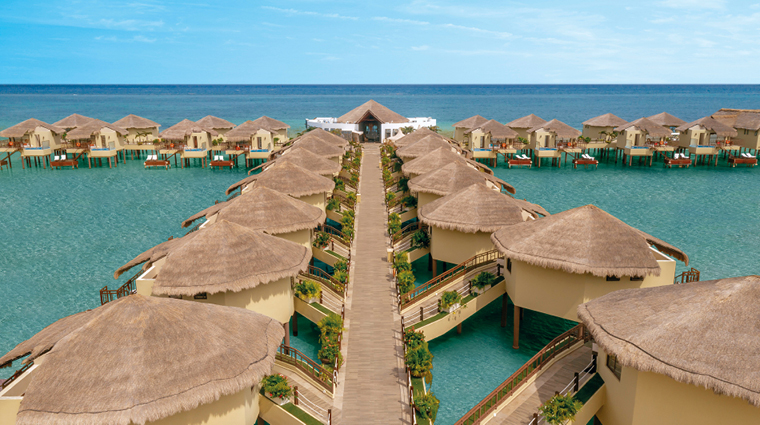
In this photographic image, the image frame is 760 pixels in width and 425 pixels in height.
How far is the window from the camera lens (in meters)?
14.1

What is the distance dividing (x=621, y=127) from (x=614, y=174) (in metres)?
8.17

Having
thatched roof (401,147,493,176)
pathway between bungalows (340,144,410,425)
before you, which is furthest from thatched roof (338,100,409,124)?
pathway between bungalows (340,144,410,425)

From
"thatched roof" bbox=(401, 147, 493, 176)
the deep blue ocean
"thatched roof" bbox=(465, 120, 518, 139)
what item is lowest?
the deep blue ocean

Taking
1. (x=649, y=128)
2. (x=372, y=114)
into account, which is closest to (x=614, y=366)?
(x=372, y=114)

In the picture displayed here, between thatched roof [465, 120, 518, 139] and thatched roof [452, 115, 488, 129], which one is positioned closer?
thatched roof [465, 120, 518, 139]

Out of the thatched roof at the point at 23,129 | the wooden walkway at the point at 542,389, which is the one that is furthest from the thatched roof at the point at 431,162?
the thatched roof at the point at 23,129

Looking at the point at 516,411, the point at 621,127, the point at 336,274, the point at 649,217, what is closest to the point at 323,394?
the point at 516,411

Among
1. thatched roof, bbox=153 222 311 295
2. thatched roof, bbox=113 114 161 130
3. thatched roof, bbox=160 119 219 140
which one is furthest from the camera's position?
thatched roof, bbox=113 114 161 130

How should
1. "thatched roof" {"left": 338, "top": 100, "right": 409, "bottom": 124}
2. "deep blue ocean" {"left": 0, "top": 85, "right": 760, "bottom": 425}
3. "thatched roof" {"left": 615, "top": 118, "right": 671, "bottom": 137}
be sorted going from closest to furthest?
"deep blue ocean" {"left": 0, "top": 85, "right": 760, "bottom": 425}
"thatched roof" {"left": 615, "top": 118, "right": 671, "bottom": 137}
"thatched roof" {"left": 338, "top": 100, "right": 409, "bottom": 124}

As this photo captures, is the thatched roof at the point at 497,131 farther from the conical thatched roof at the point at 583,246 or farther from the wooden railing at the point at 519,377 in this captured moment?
the wooden railing at the point at 519,377

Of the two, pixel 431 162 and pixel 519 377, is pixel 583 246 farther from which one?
pixel 431 162

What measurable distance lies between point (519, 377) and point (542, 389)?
758 mm

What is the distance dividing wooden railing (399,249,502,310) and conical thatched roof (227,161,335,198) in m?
9.79

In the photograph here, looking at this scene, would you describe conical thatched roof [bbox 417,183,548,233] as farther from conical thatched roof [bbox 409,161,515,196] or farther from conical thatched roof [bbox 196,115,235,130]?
conical thatched roof [bbox 196,115,235,130]
